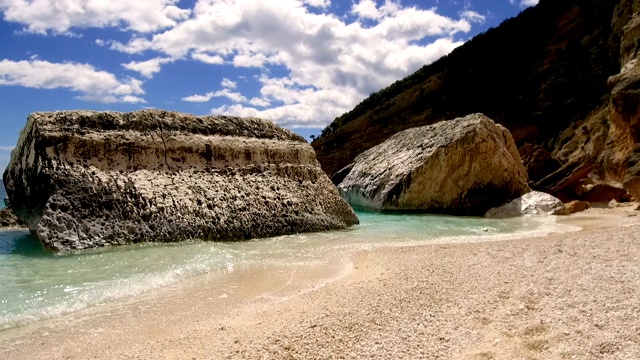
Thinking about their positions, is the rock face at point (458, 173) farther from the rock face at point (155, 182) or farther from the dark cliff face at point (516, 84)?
the dark cliff face at point (516, 84)

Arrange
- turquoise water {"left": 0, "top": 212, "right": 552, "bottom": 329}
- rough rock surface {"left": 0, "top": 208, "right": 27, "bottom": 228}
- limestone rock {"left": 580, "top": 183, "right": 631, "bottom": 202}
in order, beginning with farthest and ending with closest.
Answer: limestone rock {"left": 580, "top": 183, "right": 631, "bottom": 202}
rough rock surface {"left": 0, "top": 208, "right": 27, "bottom": 228}
turquoise water {"left": 0, "top": 212, "right": 552, "bottom": 329}

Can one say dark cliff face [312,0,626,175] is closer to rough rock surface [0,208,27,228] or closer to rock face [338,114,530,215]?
rock face [338,114,530,215]

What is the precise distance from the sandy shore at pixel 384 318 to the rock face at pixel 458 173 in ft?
25.8

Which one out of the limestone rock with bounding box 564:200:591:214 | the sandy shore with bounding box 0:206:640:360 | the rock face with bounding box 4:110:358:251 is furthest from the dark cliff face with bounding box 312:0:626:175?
the sandy shore with bounding box 0:206:640:360

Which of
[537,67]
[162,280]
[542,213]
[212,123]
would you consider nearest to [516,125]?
[537,67]

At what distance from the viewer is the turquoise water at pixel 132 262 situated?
416 centimetres

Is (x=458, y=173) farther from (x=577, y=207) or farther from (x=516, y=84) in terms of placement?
(x=516, y=84)

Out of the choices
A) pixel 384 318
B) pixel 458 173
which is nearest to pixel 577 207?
pixel 458 173

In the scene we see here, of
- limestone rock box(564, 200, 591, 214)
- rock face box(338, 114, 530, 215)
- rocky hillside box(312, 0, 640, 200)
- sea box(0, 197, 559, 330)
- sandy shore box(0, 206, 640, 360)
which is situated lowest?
sandy shore box(0, 206, 640, 360)

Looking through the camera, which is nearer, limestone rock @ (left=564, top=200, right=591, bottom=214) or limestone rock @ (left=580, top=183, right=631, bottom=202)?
limestone rock @ (left=564, top=200, right=591, bottom=214)

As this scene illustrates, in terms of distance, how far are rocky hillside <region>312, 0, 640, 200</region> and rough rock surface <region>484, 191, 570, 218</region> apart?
605 cm

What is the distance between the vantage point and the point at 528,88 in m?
30.2

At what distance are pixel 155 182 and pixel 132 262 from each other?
84.5 inches

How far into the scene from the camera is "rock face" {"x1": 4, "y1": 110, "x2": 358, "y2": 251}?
6.75m
